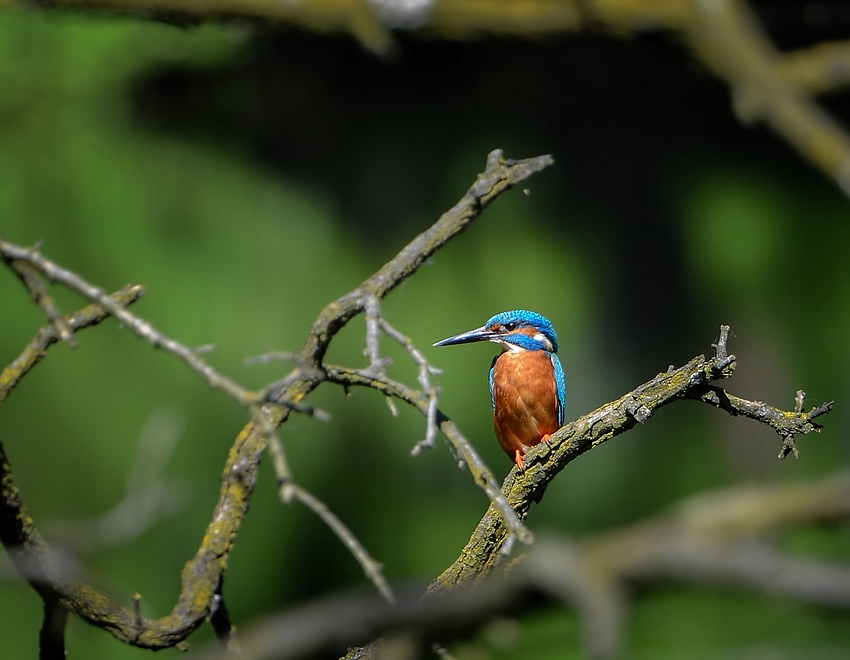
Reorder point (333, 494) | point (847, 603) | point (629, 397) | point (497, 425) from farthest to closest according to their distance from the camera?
point (333, 494)
point (497, 425)
point (629, 397)
point (847, 603)

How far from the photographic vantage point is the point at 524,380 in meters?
1.87

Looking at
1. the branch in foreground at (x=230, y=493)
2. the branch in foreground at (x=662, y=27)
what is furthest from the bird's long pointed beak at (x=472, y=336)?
the branch in foreground at (x=662, y=27)

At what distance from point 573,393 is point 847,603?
2.92 metres

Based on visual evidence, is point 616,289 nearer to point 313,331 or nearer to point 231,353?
point 231,353

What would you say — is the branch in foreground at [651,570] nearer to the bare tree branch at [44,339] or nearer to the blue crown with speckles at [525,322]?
the bare tree branch at [44,339]

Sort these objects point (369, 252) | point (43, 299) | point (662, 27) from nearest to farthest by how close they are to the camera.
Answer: point (43, 299)
point (662, 27)
point (369, 252)

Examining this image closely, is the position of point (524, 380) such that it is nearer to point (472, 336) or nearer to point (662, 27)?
point (472, 336)

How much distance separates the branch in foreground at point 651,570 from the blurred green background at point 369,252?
3.16 meters

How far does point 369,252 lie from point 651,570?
3719 mm

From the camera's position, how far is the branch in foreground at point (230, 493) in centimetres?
126

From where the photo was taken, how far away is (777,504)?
23.0 inches

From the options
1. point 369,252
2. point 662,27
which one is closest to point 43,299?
point 662,27

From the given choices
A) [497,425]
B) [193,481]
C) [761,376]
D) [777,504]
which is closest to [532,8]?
[761,376]

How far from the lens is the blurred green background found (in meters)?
3.97
